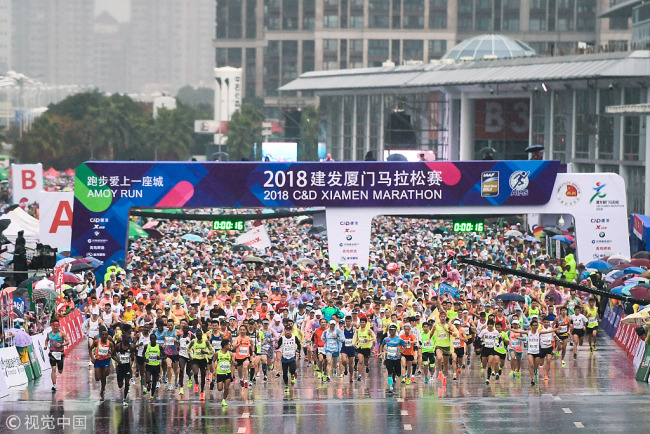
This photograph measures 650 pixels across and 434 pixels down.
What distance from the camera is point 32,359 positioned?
89.0ft

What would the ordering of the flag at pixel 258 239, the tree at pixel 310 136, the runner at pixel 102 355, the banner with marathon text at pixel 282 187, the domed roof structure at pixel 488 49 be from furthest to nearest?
the tree at pixel 310 136 < the domed roof structure at pixel 488 49 < the flag at pixel 258 239 < the banner with marathon text at pixel 282 187 < the runner at pixel 102 355

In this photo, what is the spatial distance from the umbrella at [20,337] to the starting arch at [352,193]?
42.8 ft

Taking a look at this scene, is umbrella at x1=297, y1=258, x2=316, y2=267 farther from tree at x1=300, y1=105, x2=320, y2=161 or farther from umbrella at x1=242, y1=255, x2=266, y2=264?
tree at x1=300, y1=105, x2=320, y2=161

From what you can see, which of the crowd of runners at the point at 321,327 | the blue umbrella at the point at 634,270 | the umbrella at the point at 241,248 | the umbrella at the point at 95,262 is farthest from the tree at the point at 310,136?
the blue umbrella at the point at 634,270

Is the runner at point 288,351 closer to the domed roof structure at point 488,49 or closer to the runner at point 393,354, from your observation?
the runner at point 393,354

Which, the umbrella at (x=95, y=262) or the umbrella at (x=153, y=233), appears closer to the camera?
the umbrella at (x=95, y=262)

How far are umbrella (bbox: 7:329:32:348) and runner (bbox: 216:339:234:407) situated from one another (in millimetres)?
4600

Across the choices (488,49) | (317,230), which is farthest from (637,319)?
(488,49)

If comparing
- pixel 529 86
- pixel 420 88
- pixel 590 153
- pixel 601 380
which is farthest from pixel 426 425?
pixel 420 88

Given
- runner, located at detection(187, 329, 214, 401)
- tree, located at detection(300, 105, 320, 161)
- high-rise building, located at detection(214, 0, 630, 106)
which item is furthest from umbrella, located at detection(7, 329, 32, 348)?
high-rise building, located at detection(214, 0, 630, 106)

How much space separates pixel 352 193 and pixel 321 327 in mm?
13866

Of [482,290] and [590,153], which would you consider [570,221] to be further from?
[482,290]

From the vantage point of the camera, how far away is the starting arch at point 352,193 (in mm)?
39188

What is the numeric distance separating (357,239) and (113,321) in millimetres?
13662
